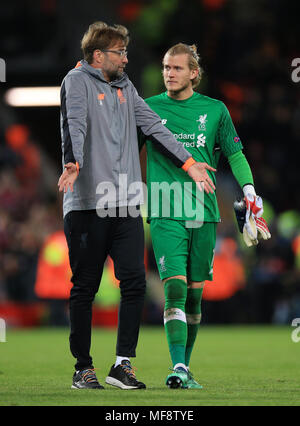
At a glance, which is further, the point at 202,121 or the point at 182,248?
the point at 202,121

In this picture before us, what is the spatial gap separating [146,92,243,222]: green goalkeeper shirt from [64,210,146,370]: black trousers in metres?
0.54

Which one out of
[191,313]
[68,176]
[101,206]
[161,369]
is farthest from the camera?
[161,369]

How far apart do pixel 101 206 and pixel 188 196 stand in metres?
0.81

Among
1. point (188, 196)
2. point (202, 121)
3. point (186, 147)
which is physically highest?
point (202, 121)

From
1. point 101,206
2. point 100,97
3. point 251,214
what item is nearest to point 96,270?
point 101,206

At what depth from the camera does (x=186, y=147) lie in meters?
7.43

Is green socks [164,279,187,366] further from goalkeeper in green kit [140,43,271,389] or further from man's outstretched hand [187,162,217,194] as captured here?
man's outstretched hand [187,162,217,194]

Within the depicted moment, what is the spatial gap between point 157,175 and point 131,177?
19.6 inches

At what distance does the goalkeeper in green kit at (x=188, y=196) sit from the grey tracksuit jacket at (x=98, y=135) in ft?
1.44

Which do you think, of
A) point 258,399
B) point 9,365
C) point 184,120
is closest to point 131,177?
point 184,120

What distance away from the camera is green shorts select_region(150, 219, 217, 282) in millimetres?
7215

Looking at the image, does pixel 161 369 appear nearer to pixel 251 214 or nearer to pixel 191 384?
pixel 191 384

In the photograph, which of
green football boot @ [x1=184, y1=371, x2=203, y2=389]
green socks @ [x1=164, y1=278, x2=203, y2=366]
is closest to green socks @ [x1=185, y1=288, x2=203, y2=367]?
green socks @ [x1=164, y1=278, x2=203, y2=366]

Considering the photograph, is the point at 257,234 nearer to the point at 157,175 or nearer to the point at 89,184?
the point at 157,175
